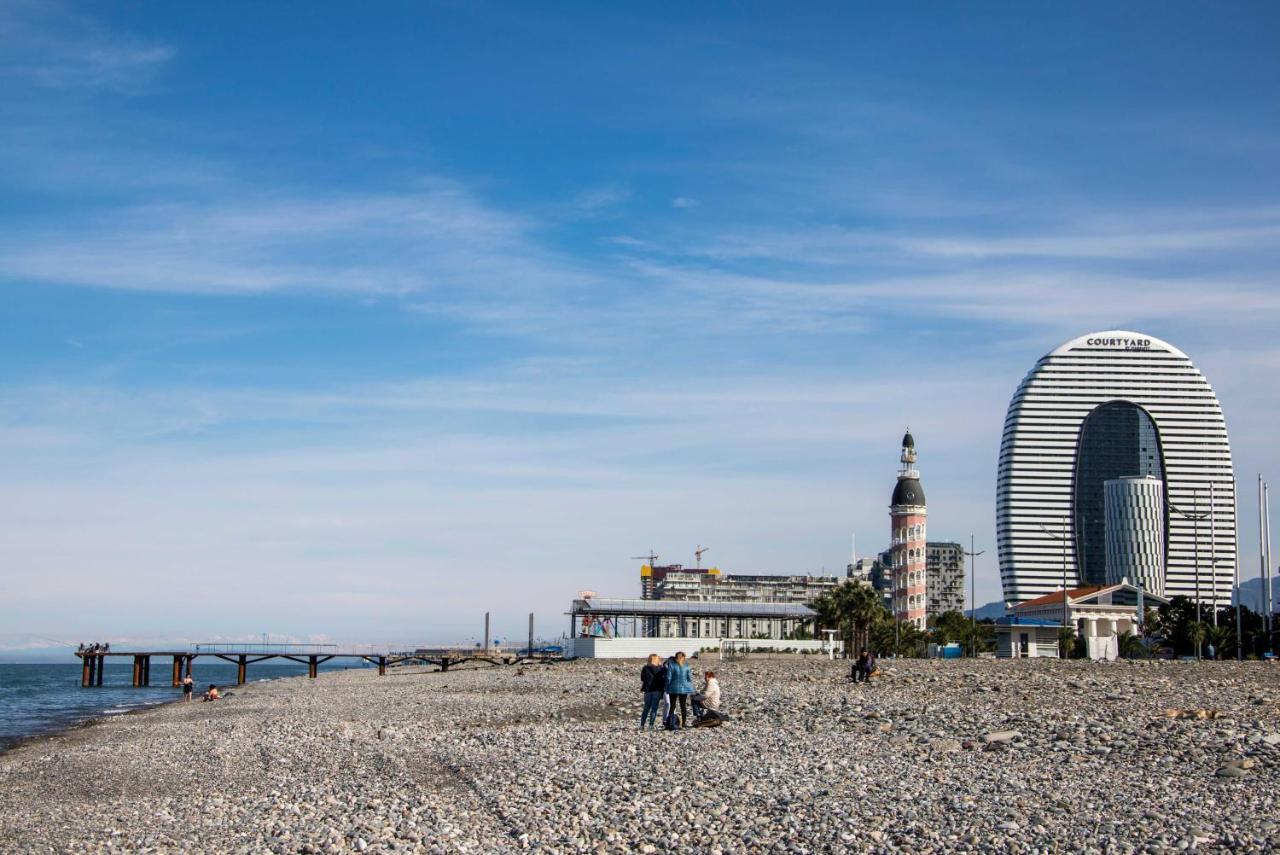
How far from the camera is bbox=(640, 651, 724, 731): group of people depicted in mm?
24781

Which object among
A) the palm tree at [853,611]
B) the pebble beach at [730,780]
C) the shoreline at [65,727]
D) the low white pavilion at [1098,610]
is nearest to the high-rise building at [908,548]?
the low white pavilion at [1098,610]

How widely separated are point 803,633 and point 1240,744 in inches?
2988

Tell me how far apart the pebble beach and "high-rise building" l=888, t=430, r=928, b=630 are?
90.2 m

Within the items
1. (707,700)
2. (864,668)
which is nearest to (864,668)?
(864,668)

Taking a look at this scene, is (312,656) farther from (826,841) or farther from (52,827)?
(826,841)

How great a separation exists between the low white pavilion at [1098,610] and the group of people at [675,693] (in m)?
54.1

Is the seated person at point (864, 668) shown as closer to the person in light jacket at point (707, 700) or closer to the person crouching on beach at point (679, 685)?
the person in light jacket at point (707, 700)

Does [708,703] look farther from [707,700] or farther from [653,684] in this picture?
[653,684]

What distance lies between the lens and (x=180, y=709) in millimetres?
52219

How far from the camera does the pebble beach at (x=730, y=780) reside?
13633 millimetres

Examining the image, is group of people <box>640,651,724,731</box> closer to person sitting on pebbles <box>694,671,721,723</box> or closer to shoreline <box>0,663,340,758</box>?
person sitting on pebbles <box>694,671,721,723</box>

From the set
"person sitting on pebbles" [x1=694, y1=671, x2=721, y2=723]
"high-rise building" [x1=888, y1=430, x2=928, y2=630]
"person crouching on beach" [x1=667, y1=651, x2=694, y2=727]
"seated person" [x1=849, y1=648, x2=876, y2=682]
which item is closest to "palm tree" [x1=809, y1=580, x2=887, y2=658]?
"high-rise building" [x1=888, y1=430, x2=928, y2=630]

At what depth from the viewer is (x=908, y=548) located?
12612cm

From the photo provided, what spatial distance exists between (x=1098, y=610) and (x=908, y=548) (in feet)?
118
